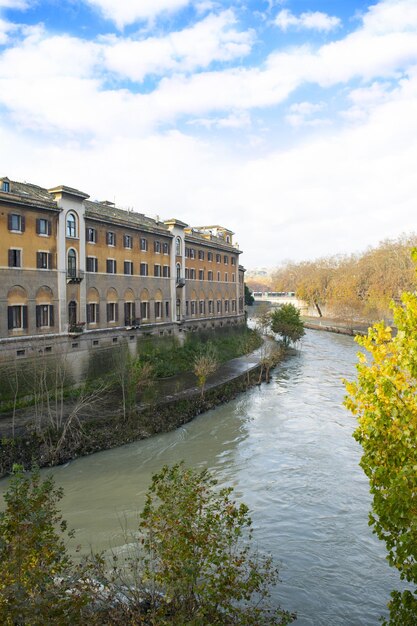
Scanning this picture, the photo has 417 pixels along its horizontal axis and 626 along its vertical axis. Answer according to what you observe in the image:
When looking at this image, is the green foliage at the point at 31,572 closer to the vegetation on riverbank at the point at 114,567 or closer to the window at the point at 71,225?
the vegetation on riverbank at the point at 114,567

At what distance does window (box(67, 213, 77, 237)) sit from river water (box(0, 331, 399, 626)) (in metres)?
14.3

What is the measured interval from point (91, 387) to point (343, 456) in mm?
12878

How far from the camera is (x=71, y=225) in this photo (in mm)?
28703

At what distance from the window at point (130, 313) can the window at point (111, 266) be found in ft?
9.35

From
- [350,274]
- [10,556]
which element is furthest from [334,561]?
[350,274]

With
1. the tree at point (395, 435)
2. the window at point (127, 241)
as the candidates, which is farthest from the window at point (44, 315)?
the tree at point (395, 435)

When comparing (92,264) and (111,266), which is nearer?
(92,264)

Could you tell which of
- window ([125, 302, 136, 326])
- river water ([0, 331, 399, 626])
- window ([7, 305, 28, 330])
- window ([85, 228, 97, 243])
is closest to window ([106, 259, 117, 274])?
window ([85, 228, 97, 243])

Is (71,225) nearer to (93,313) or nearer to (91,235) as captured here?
(91,235)

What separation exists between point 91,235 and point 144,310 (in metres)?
8.25

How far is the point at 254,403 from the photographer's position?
26.1 metres

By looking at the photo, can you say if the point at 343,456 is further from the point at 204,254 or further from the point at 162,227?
the point at 204,254

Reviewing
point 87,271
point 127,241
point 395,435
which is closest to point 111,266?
point 87,271

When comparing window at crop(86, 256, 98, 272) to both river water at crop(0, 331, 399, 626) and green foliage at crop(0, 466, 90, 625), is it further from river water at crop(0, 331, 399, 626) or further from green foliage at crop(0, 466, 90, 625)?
green foliage at crop(0, 466, 90, 625)
